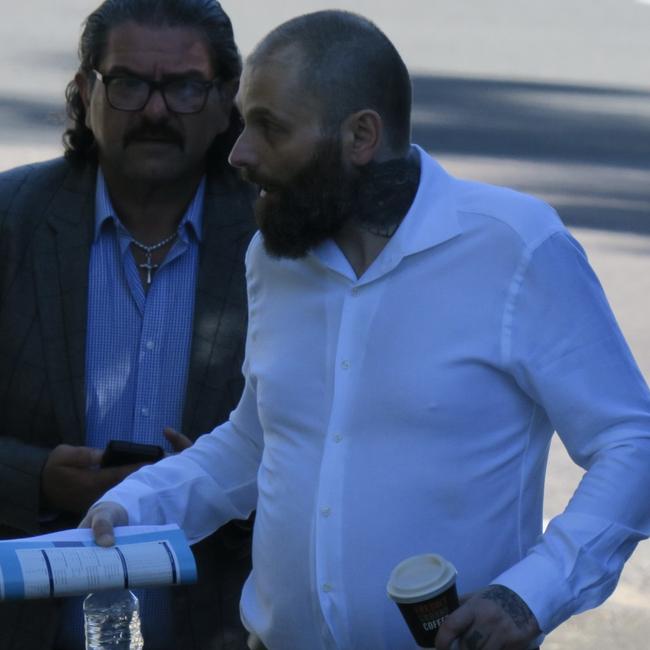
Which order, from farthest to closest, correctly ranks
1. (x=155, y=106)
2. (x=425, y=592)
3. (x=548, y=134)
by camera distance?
(x=548, y=134), (x=155, y=106), (x=425, y=592)

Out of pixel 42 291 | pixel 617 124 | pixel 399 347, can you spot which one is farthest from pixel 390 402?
pixel 617 124

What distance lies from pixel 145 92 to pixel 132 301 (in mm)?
451

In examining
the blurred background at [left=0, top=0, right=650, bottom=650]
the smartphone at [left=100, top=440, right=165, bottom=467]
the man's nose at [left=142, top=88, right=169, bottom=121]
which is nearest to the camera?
the smartphone at [left=100, top=440, right=165, bottom=467]

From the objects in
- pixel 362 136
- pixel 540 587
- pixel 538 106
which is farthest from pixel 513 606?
pixel 538 106

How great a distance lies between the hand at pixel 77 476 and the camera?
3.75m

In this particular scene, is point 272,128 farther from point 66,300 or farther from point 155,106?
point 66,300

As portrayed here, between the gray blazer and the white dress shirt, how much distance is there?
2.33 feet

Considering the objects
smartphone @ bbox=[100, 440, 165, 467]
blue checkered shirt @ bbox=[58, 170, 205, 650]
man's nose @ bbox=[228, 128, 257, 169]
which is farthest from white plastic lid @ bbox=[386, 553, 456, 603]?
blue checkered shirt @ bbox=[58, 170, 205, 650]

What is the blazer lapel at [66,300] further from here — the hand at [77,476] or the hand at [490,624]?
the hand at [490,624]

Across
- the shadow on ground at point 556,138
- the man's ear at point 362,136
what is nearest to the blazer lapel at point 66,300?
the man's ear at point 362,136

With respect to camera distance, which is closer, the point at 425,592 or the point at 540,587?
the point at 425,592

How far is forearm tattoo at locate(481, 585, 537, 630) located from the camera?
284 centimetres

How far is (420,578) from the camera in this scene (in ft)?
A: 9.02

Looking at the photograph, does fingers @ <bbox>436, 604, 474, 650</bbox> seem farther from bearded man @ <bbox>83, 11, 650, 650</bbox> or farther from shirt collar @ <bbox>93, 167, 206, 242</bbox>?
shirt collar @ <bbox>93, 167, 206, 242</bbox>
